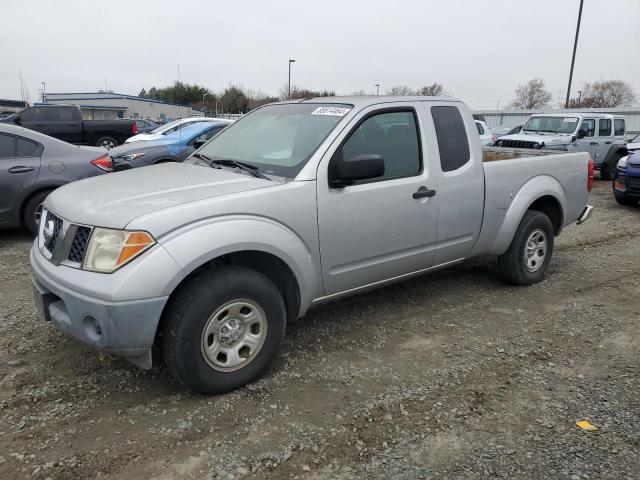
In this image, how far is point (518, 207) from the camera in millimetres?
4871

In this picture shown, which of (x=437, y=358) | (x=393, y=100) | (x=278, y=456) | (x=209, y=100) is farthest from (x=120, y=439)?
(x=209, y=100)

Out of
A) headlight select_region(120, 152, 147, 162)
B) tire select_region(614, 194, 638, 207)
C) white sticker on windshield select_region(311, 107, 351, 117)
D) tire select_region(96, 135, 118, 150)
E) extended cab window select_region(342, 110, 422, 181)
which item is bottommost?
tire select_region(614, 194, 638, 207)

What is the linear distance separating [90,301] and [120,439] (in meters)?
0.75

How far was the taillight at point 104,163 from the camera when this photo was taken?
699 centimetres

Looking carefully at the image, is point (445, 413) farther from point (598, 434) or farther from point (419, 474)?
point (598, 434)

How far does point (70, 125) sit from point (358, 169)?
1396cm

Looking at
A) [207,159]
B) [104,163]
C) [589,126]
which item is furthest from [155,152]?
[589,126]

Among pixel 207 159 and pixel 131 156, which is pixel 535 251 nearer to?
pixel 207 159

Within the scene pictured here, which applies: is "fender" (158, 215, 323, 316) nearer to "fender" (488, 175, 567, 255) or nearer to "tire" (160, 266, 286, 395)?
"tire" (160, 266, 286, 395)

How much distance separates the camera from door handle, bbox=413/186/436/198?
13.0ft

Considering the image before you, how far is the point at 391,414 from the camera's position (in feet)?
9.93

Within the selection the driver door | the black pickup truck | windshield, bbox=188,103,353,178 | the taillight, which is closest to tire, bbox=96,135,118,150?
the black pickup truck

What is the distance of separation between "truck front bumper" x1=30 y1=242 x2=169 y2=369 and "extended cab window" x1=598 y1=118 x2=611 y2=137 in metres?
15.0

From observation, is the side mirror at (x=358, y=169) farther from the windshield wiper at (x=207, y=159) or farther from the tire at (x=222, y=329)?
the windshield wiper at (x=207, y=159)
